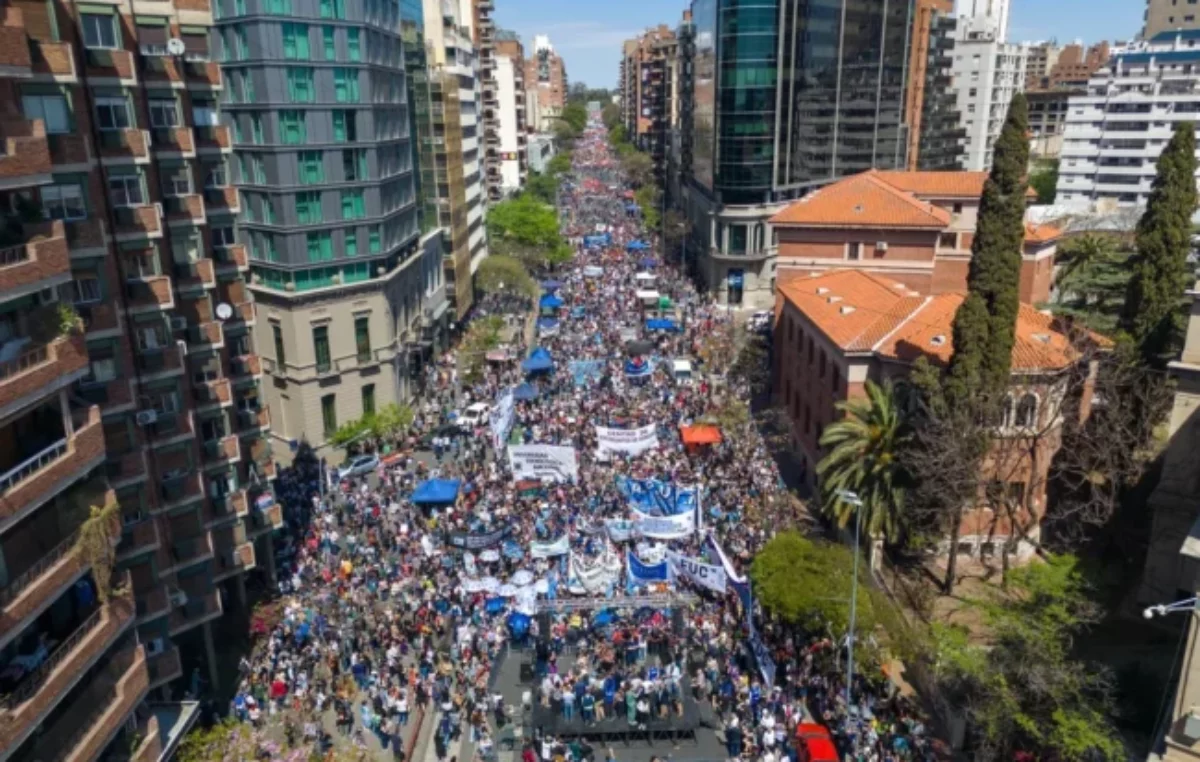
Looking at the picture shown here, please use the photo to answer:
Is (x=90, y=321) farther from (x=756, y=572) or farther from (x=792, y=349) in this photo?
(x=792, y=349)

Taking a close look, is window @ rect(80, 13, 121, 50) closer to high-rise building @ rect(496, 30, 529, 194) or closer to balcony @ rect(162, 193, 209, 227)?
balcony @ rect(162, 193, 209, 227)

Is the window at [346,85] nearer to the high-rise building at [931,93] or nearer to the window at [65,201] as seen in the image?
the window at [65,201]

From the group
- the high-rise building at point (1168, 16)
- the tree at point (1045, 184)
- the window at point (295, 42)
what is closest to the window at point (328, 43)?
the window at point (295, 42)

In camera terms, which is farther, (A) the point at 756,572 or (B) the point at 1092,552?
(B) the point at 1092,552

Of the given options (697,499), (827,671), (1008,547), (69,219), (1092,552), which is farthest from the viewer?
(697,499)

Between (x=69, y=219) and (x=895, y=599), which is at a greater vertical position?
(x=69, y=219)

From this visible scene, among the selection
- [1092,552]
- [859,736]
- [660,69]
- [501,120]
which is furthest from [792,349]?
[660,69]

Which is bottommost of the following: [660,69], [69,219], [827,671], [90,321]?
[827,671]
